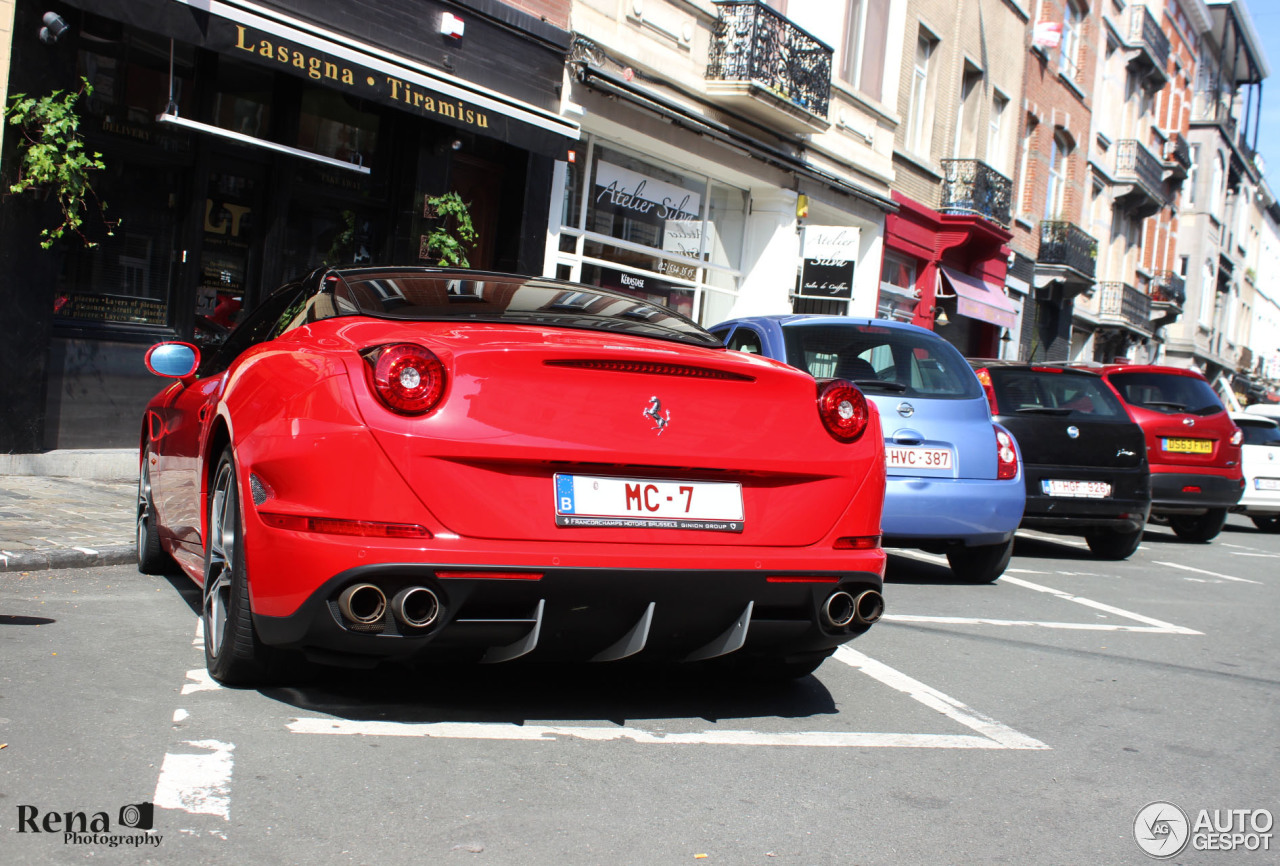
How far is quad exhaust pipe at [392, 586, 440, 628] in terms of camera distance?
3389mm

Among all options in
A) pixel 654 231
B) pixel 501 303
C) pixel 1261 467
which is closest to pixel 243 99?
pixel 654 231

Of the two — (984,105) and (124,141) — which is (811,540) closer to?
(124,141)

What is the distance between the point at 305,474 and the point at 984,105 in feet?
83.1

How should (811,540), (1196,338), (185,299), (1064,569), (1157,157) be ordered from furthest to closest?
1. (1196,338)
2. (1157,157)
3. (185,299)
4. (1064,569)
5. (811,540)

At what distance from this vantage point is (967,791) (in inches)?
139

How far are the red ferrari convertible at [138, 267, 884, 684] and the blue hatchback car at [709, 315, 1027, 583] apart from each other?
342 centimetres

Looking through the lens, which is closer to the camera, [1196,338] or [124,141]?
[124,141]

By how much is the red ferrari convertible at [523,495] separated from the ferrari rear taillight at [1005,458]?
3.88 meters

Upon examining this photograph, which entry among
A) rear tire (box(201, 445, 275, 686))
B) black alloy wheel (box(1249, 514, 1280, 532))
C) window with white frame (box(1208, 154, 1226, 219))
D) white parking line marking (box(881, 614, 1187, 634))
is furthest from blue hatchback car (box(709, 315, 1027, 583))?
window with white frame (box(1208, 154, 1226, 219))

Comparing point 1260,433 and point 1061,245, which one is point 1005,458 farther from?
point 1061,245

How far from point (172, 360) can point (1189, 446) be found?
35.1 ft

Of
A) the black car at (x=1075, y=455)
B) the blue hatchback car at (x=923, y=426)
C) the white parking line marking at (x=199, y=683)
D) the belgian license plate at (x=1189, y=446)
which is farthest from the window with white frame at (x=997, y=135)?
the white parking line marking at (x=199, y=683)

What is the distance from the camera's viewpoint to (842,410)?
4035mm

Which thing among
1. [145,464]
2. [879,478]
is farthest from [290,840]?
[145,464]
